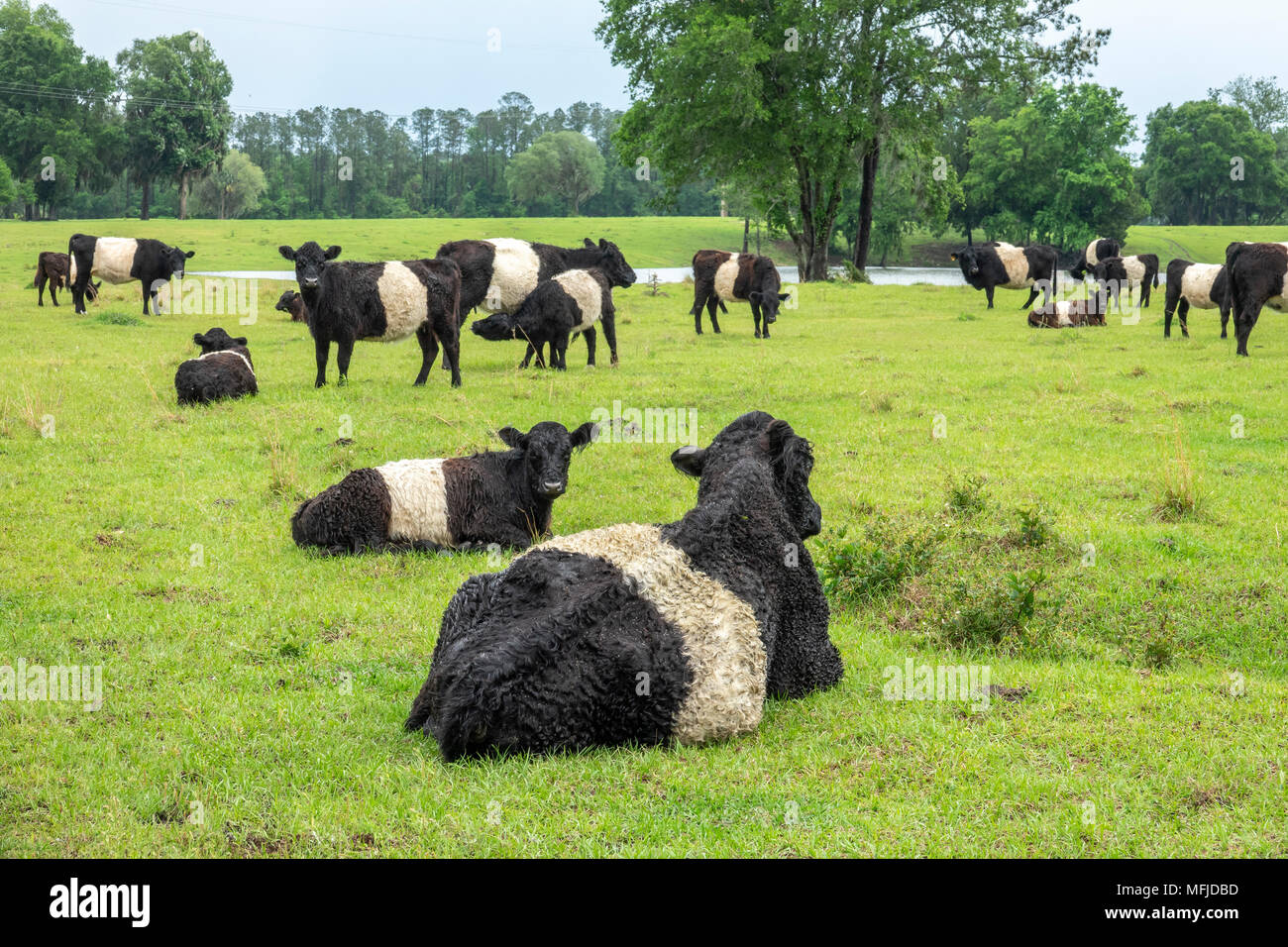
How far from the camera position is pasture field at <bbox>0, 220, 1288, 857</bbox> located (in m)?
4.63

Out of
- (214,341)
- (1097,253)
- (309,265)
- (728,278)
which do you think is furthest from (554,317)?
(1097,253)

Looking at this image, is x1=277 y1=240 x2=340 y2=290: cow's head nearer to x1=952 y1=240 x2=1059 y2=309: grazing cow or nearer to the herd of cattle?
the herd of cattle

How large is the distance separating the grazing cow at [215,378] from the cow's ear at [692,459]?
1101 centimetres

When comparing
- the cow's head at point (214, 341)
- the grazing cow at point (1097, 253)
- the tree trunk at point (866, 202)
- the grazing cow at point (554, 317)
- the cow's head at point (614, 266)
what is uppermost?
the tree trunk at point (866, 202)

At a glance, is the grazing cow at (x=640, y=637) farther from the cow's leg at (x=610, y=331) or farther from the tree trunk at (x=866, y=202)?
the tree trunk at (x=866, y=202)

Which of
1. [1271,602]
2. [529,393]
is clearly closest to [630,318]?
[529,393]

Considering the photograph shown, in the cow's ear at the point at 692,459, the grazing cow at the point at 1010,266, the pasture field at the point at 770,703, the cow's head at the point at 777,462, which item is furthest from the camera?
the grazing cow at the point at 1010,266

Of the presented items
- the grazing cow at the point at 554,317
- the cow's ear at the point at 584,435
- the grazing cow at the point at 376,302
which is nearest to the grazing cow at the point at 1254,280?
the grazing cow at the point at 554,317

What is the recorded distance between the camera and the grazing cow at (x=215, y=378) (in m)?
16.0

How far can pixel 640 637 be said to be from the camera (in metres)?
5.43

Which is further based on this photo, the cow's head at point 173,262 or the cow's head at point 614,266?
the cow's head at point 173,262

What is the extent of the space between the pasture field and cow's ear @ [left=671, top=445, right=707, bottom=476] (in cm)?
164

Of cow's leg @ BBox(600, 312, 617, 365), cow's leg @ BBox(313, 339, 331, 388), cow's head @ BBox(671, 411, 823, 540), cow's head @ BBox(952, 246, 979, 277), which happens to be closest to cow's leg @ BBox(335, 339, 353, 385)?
cow's leg @ BBox(313, 339, 331, 388)

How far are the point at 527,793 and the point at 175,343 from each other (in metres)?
21.2
